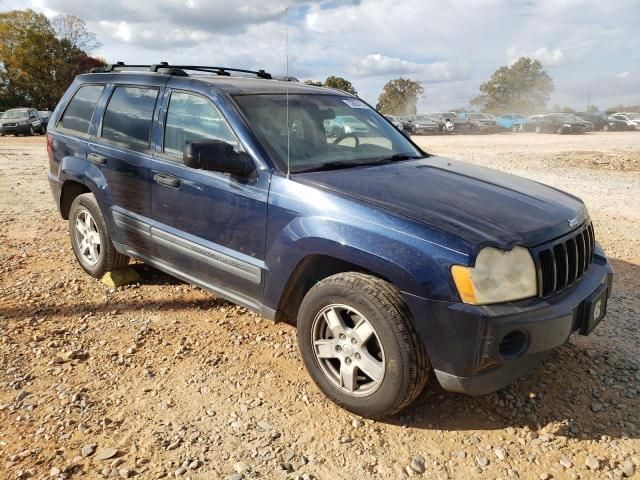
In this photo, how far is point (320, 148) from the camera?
3502mm

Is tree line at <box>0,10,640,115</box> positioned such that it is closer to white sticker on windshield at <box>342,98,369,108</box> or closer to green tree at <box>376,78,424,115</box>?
green tree at <box>376,78,424,115</box>

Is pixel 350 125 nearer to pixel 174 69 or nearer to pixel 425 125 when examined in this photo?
pixel 174 69

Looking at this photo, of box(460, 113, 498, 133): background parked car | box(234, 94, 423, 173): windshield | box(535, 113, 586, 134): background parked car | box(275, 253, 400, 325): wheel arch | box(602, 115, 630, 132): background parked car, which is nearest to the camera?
box(275, 253, 400, 325): wheel arch

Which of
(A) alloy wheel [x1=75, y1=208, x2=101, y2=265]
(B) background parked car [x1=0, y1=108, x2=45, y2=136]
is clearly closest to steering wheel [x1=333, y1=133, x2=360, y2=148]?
(A) alloy wheel [x1=75, y1=208, x2=101, y2=265]

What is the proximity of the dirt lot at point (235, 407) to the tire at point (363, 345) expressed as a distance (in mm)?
168

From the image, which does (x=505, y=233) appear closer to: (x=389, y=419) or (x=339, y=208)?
(x=339, y=208)

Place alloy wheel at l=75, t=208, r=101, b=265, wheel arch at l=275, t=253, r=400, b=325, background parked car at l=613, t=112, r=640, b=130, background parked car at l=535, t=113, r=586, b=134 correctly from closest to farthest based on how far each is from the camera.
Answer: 1. wheel arch at l=275, t=253, r=400, b=325
2. alloy wheel at l=75, t=208, r=101, b=265
3. background parked car at l=535, t=113, r=586, b=134
4. background parked car at l=613, t=112, r=640, b=130

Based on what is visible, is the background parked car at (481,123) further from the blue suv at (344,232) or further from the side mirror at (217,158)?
the side mirror at (217,158)

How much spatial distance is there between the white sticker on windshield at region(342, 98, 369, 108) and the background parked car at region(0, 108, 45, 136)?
26275 millimetres

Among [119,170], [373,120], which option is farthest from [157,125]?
[373,120]

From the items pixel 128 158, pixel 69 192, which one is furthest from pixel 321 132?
pixel 69 192

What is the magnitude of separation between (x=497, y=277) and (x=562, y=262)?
532 millimetres

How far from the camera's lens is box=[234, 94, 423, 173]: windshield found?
3.31 m

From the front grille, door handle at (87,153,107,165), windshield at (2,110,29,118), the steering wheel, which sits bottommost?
windshield at (2,110,29,118)
